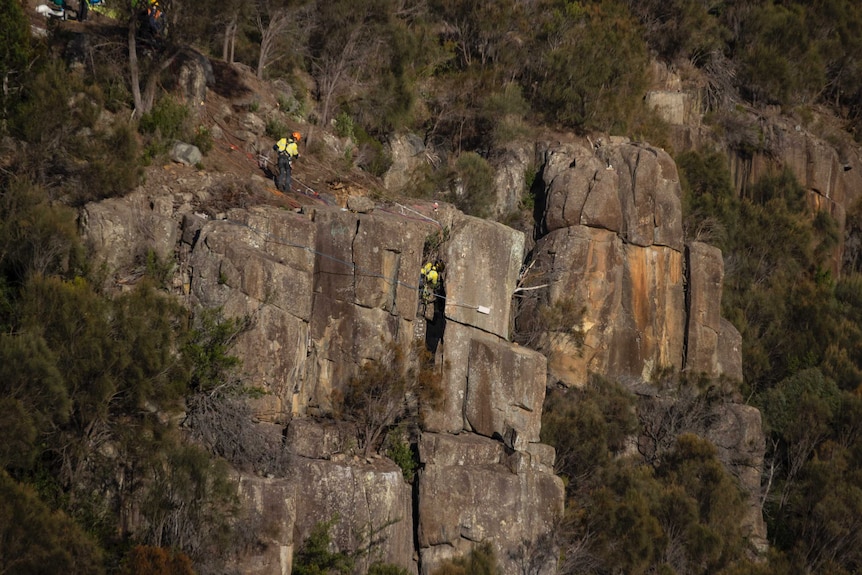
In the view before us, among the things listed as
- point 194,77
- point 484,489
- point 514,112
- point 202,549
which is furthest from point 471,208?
point 202,549

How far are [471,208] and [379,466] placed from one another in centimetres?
1188

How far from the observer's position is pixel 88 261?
30531 mm

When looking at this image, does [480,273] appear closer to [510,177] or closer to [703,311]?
[510,177]

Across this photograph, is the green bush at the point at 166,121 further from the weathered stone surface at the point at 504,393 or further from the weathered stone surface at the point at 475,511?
the weathered stone surface at the point at 475,511

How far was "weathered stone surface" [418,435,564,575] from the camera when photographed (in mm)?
31562

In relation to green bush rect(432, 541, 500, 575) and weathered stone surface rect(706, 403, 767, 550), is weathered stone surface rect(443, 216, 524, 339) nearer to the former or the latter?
green bush rect(432, 541, 500, 575)

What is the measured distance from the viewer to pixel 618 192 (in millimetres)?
40344

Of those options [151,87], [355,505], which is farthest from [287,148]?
[355,505]

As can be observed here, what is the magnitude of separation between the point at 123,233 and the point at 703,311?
58.1ft

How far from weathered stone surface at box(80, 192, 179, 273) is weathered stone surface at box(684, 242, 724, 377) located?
634 inches

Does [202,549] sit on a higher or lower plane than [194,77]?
lower

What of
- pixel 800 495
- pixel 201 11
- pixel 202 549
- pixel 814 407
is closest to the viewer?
pixel 202 549

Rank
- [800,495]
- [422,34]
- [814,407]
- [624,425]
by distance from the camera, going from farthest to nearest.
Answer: [422,34]
[814,407]
[800,495]
[624,425]

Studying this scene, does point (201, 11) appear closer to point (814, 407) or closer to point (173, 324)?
point (173, 324)
